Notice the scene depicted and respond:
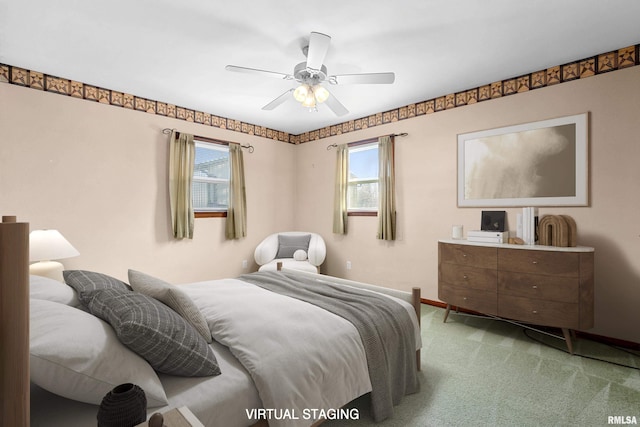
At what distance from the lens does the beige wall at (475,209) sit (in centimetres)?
257

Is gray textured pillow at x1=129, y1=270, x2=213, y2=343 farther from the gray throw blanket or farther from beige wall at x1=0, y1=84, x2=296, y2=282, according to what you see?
beige wall at x1=0, y1=84, x2=296, y2=282

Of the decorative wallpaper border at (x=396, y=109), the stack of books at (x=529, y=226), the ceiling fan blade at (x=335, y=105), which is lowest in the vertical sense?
the stack of books at (x=529, y=226)

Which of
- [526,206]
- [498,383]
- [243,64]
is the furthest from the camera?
[526,206]

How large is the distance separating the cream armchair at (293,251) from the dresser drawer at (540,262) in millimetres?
2288

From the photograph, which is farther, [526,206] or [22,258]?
[526,206]

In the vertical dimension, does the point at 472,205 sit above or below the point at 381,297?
above

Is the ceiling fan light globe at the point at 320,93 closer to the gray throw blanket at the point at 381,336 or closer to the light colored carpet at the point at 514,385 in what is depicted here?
the gray throw blanket at the point at 381,336

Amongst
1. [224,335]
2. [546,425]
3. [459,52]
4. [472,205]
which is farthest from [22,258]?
[472,205]

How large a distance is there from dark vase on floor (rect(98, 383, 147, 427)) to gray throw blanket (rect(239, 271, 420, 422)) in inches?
43.5

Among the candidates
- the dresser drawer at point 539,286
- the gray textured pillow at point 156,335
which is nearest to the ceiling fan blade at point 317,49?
the gray textured pillow at point 156,335

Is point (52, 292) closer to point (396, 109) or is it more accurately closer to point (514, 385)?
point (514, 385)

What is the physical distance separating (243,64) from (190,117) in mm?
1687

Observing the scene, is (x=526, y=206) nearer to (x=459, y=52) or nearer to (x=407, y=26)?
(x=459, y=52)

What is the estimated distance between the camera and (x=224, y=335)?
147 centimetres
